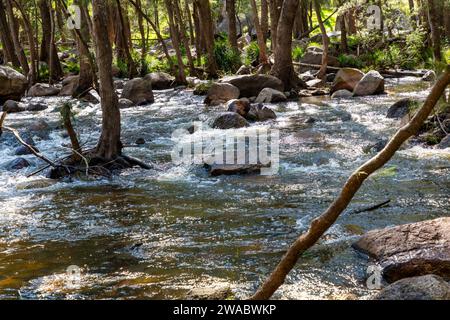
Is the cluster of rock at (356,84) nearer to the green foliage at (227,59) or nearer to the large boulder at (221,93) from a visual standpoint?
the large boulder at (221,93)

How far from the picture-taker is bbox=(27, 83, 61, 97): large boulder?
25.7 meters

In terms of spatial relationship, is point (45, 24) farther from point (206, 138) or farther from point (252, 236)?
point (252, 236)

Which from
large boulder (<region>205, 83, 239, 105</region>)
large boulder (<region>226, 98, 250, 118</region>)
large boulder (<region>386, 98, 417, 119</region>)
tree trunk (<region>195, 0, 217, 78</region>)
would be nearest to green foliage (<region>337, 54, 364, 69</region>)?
tree trunk (<region>195, 0, 217, 78</region>)

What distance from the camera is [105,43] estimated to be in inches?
442

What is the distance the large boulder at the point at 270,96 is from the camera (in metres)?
20.2

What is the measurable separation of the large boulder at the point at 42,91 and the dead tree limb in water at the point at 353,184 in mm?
23162

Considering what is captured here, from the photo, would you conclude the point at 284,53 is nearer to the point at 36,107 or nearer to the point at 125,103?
the point at 125,103

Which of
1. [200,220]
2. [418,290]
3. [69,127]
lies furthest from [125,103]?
[418,290]

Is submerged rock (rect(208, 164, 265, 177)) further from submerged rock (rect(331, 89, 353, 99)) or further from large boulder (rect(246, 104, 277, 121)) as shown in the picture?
submerged rock (rect(331, 89, 353, 99))

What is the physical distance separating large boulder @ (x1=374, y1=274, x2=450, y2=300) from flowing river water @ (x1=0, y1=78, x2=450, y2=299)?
0.86 meters

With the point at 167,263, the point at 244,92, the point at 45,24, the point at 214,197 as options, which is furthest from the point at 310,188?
the point at 45,24

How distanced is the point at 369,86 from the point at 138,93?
7581 mm

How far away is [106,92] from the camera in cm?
1141
